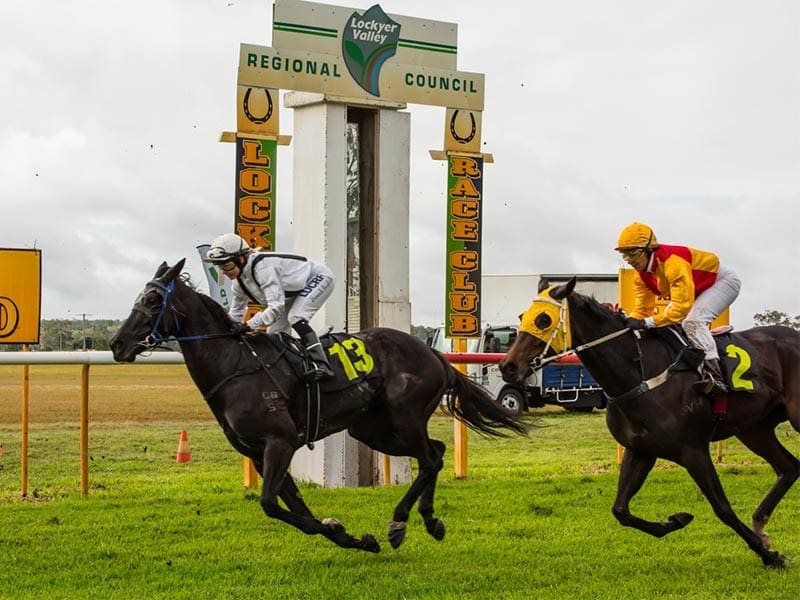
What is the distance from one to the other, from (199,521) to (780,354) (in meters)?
Result: 4.29

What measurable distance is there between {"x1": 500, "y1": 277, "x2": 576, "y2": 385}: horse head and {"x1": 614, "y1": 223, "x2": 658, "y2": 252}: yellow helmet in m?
0.55

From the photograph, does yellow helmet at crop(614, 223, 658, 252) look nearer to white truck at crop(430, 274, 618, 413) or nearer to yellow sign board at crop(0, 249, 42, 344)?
yellow sign board at crop(0, 249, 42, 344)

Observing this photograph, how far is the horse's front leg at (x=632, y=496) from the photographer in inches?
269

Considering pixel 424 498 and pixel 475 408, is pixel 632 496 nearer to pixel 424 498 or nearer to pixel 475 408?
pixel 424 498

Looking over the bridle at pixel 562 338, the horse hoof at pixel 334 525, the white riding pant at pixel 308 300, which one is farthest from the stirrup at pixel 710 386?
the white riding pant at pixel 308 300

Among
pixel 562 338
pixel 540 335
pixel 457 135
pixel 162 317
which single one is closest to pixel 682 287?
pixel 562 338

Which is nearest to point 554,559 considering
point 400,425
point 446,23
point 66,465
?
point 400,425

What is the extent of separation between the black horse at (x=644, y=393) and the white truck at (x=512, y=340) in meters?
13.1

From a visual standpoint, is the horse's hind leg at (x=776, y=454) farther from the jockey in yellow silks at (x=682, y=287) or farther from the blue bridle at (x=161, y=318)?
the blue bridle at (x=161, y=318)

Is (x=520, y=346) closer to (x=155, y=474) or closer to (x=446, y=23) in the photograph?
(x=446, y=23)

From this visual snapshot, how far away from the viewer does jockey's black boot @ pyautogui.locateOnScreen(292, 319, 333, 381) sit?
23.4 ft

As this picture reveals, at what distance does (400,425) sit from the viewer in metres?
7.52

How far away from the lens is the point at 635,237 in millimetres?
6949

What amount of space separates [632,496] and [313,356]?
2.21 metres
